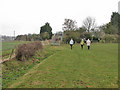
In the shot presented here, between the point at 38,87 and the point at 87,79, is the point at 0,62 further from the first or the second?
the point at 87,79

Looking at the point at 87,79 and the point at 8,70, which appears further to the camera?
the point at 8,70

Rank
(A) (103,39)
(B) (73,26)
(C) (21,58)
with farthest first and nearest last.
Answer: (B) (73,26)
(A) (103,39)
(C) (21,58)

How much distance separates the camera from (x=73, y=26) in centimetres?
6078

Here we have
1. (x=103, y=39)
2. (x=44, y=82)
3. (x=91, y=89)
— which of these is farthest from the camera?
(x=103, y=39)

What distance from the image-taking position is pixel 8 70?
8.13m

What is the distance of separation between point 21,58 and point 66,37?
34.9 metres

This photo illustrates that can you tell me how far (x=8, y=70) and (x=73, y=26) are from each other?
54.7 metres

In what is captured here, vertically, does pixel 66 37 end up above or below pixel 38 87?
above

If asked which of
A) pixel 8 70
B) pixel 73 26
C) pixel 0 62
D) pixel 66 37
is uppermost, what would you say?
pixel 73 26

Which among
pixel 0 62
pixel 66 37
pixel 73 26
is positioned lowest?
pixel 0 62

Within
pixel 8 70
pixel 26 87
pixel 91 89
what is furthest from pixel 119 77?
pixel 8 70

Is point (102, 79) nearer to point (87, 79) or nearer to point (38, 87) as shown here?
point (87, 79)

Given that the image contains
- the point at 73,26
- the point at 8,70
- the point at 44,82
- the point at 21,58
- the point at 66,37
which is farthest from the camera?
the point at 73,26

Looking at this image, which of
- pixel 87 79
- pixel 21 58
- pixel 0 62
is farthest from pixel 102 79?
pixel 21 58
